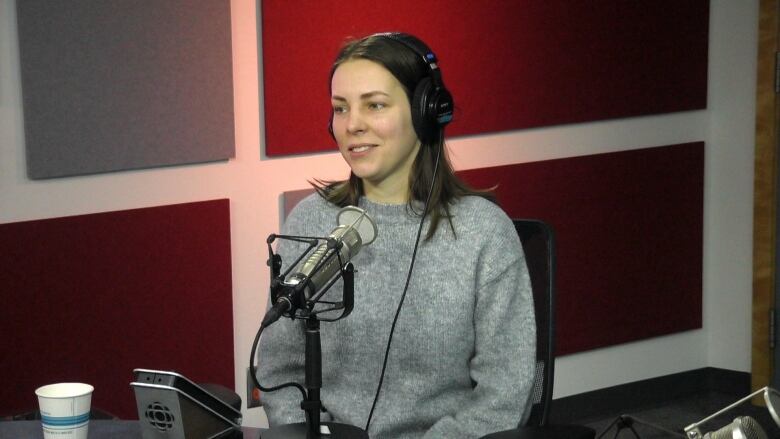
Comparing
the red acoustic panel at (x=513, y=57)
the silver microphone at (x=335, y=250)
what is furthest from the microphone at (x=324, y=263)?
the red acoustic panel at (x=513, y=57)

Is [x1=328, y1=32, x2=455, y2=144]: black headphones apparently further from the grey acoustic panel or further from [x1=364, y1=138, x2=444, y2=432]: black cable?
the grey acoustic panel

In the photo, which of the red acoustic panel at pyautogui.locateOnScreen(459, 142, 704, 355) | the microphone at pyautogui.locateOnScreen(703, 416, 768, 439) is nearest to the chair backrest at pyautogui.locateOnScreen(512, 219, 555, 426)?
the microphone at pyautogui.locateOnScreen(703, 416, 768, 439)

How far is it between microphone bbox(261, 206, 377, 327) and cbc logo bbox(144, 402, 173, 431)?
0.34m

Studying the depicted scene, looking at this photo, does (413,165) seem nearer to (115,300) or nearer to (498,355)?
(498,355)

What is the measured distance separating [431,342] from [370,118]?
1.47 ft

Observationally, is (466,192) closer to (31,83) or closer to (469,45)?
(31,83)

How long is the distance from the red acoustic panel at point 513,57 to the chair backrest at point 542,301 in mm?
1304

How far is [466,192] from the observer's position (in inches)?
98.1

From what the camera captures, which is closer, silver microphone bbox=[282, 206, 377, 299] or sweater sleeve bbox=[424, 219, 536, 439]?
silver microphone bbox=[282, 206, 377, 299]

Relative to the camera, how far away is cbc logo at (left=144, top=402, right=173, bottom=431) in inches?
77.2

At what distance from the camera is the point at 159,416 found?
1971 millimetres

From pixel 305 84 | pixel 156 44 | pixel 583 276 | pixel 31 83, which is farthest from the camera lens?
pixel 583 276

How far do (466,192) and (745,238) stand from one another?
2.56 meters

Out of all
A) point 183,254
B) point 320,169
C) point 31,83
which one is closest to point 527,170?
point 320,169
